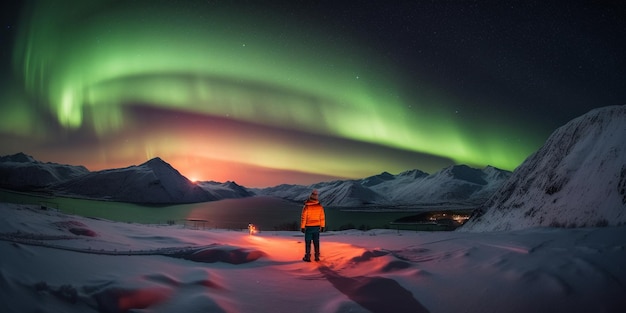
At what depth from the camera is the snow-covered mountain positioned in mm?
15328

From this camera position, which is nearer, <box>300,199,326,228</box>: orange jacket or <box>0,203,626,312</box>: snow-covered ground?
<box>0,203,626,312</box>: snow-covered ground

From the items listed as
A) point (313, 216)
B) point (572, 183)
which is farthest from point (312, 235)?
point (572, 183)

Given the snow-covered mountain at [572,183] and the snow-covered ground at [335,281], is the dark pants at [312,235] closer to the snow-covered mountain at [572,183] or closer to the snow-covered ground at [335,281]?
the snow-covered ground at [335,281]

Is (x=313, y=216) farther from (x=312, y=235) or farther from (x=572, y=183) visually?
(x=572, y=183)

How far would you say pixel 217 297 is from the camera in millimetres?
5707

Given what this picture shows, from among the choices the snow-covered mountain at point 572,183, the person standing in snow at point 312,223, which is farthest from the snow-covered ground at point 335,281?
the snow-covered mountain at point 572,183

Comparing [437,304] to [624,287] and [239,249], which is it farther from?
[239,249]

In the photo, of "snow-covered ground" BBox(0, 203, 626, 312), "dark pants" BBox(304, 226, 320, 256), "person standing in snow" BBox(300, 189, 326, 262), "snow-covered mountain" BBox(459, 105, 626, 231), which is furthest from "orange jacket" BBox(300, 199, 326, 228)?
"snow-covered mountain" BBox(459, 105, 626, 231)

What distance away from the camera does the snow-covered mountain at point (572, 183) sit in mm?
15328

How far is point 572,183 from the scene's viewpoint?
64.6 feet

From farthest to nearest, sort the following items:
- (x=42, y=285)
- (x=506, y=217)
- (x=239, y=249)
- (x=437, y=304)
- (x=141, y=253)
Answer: (x=506, y=217)
(x=239, y=249)
(x=141, y=253)
(x=437, y=304)
(x=42, y=285)

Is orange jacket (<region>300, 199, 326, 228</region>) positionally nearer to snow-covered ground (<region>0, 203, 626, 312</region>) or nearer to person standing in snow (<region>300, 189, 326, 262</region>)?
person standing in snow (<region>300, 189, 326, 262</region>)

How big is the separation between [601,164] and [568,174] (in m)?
3.33

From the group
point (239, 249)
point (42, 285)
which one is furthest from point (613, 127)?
point (42, 285)
